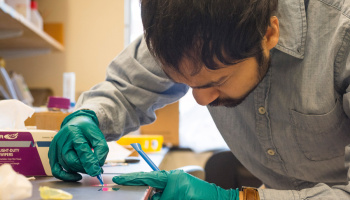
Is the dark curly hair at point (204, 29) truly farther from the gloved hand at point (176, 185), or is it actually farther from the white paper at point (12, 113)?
the white paper at point (12, 113)

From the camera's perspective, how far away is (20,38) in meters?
2.16

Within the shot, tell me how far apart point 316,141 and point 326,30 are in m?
0.27

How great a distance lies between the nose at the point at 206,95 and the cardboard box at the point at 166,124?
1.51 meters

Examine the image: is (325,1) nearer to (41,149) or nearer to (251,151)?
(251,151)

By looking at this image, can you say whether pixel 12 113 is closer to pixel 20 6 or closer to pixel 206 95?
pixel 206 95

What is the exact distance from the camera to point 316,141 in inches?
35.5

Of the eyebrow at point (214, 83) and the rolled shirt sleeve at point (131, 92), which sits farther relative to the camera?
the rolled shirt sleeve at point (131, 92)

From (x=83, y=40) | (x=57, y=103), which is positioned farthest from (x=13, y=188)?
(x=83, y=40)

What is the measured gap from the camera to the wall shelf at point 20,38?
5.35 feet

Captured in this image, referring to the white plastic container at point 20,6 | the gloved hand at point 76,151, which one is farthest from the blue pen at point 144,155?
the white plastic container at point 20,6

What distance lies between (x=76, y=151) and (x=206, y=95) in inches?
11.3

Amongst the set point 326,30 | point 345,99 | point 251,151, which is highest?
point 326,30

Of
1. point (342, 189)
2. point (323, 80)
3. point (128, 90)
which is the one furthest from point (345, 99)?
point (128, 90)

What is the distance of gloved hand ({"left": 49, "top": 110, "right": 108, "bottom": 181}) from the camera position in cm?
70
